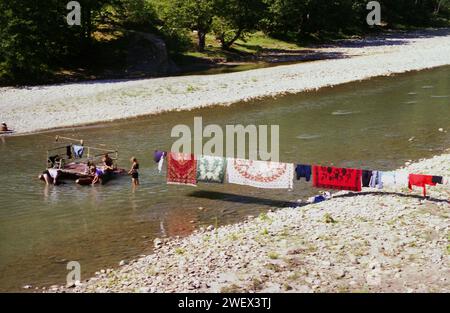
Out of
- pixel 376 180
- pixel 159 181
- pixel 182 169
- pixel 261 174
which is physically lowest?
pixel 159 181

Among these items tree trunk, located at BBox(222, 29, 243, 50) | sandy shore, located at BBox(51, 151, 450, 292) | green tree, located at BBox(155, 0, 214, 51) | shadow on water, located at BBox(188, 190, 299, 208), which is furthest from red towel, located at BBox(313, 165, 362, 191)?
tree trunk, located at BBox(222, 29, 243, 50)

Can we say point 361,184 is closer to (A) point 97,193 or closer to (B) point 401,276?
(B) point 401,276

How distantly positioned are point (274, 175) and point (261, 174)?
0.61 m

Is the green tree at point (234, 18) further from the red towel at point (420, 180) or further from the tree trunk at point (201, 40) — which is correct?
the red towel at point (420, 180)

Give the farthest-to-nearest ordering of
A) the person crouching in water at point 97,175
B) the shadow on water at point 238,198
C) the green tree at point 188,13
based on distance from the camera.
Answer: the green tree at point 188,13, the person crouching in water at point 97,175, the shadow on water at point 238,198

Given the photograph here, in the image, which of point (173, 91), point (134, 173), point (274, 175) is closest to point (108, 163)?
point (134, 173)

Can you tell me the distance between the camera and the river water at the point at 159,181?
2109cm

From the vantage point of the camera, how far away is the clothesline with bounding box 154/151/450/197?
76.0 feet

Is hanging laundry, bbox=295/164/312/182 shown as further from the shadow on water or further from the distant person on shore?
the distant person on shore

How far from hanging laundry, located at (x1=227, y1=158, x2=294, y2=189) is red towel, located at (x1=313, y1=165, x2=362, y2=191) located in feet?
3.80

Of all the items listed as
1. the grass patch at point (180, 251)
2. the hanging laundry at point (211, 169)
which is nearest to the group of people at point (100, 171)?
the hanging laundry at point (211, 169)

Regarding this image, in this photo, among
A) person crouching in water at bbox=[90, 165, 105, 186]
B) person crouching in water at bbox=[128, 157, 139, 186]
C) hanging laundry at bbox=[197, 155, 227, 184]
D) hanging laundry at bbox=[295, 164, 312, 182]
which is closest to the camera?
hanging laundry at bbox=[295, 164, 312, 182]

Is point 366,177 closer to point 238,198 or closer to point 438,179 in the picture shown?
point 438,179

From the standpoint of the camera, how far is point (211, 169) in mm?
26234
